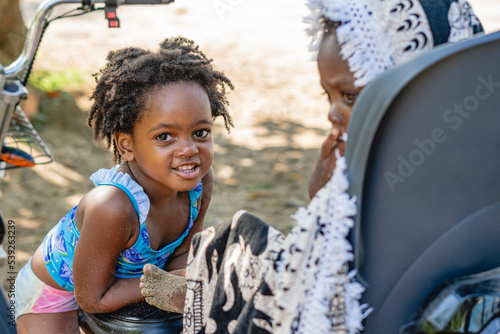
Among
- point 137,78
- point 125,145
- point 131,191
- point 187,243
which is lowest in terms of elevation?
point 187,243

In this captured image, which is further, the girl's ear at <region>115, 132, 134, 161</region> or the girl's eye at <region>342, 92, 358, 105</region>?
the girl's ear at <region>115, 132, 134, 161</region>

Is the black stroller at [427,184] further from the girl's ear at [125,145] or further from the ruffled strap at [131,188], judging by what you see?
the girl's ear at [125,145]

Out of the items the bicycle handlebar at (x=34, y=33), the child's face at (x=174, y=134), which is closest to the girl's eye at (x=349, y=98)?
the child's face at (x=174, y=134)

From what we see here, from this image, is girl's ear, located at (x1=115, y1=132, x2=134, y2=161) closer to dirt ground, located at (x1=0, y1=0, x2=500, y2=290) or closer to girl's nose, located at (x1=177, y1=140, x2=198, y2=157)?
girl's nose, located at (x1=177, y1=140, x2=198, y2=157)

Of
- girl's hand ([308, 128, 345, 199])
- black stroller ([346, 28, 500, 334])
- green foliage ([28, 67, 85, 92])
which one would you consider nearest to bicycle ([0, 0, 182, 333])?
girl's hand ([308, 128, 345, 199])

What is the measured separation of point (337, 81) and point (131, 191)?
87cm

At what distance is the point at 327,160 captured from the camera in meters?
1.58

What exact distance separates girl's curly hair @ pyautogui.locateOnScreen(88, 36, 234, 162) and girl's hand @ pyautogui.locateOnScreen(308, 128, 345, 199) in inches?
27.4

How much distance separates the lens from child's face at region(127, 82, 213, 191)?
1976mm

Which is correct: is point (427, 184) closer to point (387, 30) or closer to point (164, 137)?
point (387, 30)

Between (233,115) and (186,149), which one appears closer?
(186,149)

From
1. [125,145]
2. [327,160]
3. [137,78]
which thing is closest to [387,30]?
[327,160]

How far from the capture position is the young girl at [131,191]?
1920mm

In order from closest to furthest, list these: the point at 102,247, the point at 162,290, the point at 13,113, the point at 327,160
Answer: the point at 327,160 < the point at 162,290 < the point at 102,247 < the point at 13,113
